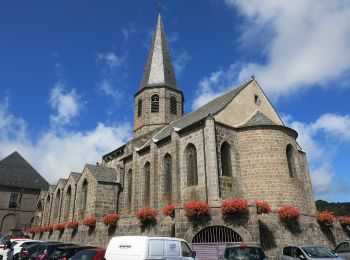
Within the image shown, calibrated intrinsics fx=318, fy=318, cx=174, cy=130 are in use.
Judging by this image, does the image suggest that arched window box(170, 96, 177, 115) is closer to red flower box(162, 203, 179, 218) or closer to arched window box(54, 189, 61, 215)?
arched window box(54, 189, 61, 215)

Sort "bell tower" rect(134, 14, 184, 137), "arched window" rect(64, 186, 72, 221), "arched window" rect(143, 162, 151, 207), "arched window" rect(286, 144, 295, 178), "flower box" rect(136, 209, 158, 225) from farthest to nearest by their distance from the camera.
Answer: "bell tower" rect(134, 14, 184, 137) → "arched window" rect(64, 186, 72, 221) → "arched window" rect(143, 162, 151, 207) → "arched window" rect(286, 144, 295, 178) → "flower box" rect(136, 209, 158, 225)

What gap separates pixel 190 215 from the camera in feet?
51.4

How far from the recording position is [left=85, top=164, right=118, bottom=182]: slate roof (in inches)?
1154

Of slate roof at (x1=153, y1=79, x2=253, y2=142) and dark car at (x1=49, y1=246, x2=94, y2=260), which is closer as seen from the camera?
dark car at (x1=49, y1=246, x2=94, y2=260)

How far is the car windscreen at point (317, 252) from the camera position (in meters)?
11.9

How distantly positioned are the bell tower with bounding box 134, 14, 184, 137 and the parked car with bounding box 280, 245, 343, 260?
75.4 ft

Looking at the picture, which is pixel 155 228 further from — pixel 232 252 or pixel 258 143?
pixel 258 143

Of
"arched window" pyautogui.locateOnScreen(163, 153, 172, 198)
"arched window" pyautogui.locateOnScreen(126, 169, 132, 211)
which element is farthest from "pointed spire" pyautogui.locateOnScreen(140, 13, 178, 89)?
"arched window" pyautogui.locateOnScreen(163, 153, 172, 198)

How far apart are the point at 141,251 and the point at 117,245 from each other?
116 cm

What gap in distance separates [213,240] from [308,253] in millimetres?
4576

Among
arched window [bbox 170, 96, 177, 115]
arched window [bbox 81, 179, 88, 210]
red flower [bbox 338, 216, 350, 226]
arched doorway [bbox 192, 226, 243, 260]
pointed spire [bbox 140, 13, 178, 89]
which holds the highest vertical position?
pointed spire [bbox 140, 13, 178, 89]

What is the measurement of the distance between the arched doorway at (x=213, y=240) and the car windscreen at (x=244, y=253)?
3.62 meters

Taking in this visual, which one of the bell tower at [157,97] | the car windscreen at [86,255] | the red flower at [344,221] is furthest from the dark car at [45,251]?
the bell tower at [157,97]

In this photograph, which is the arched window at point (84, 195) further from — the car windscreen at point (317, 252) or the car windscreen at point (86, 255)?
the car windscreen at point (317, 252)
